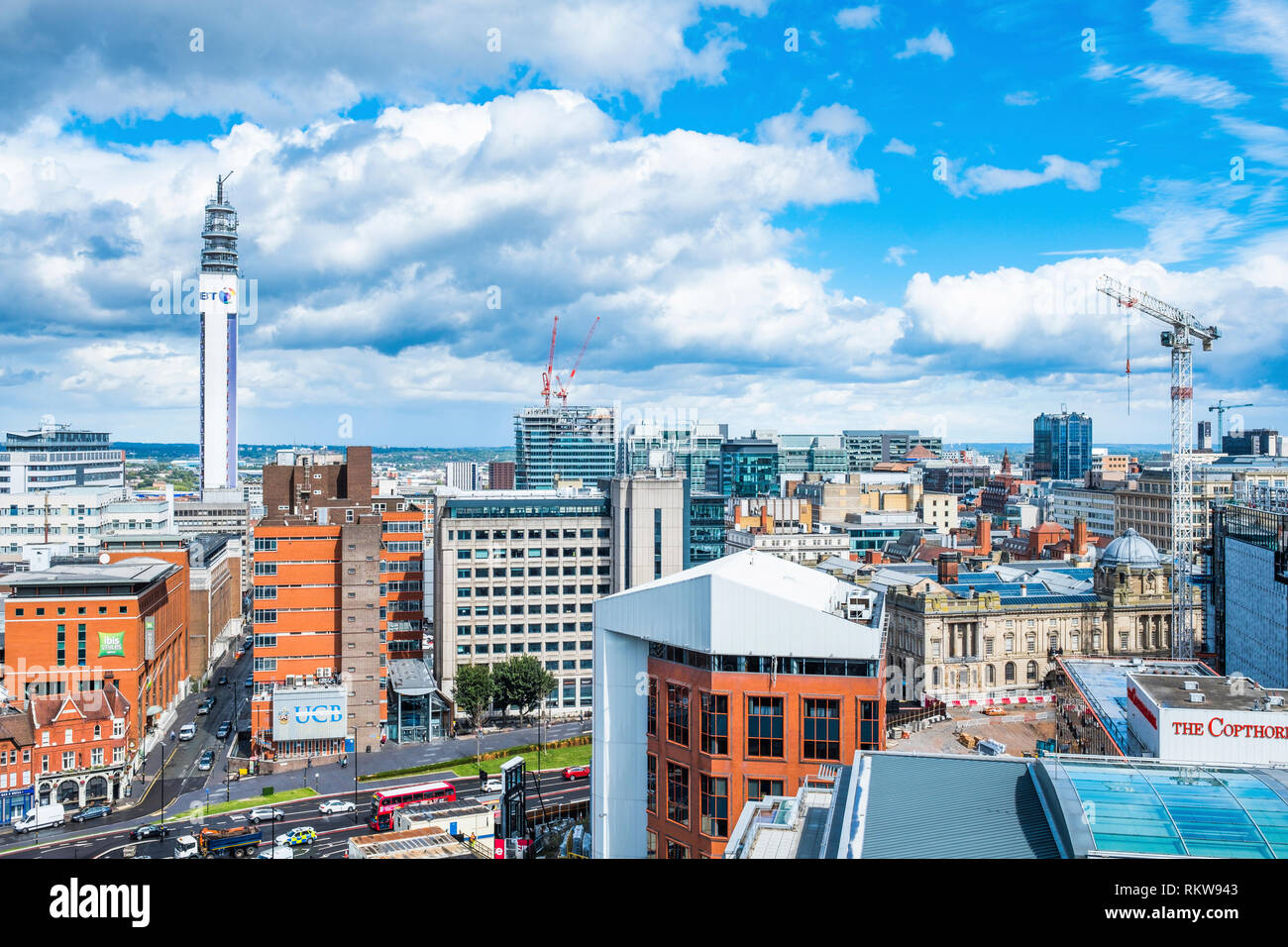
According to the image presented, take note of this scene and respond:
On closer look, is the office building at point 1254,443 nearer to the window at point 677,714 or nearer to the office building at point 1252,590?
the office building at point 1252,590

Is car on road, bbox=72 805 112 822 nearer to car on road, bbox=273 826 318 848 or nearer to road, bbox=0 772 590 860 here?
road, bbox=0 772 590 860

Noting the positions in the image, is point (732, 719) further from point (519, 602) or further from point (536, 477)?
point (536, 477)

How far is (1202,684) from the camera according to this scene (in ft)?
97.0

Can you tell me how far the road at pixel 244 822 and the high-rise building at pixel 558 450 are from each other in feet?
399

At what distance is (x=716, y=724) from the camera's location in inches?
1139

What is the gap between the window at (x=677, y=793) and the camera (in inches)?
1173

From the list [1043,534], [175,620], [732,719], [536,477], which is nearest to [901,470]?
[536,477]

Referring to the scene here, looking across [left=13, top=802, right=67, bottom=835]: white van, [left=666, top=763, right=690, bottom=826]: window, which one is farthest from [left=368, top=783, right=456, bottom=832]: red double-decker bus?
[left=666, top=763, right=690, bottom=826]: window

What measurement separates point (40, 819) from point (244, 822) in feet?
31.6

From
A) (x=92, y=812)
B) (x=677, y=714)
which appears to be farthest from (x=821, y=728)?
(x=92, y=812)

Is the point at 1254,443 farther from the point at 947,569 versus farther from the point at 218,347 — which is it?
the point at 218,347

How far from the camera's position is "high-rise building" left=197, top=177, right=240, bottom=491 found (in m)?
165

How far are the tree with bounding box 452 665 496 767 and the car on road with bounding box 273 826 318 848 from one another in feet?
56.1
